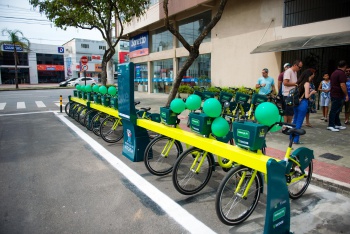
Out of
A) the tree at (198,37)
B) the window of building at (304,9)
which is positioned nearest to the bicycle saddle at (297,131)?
the tree at (198,37)

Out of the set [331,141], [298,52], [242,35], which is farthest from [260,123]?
[242,35]

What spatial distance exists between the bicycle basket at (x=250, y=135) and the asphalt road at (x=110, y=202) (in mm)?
984

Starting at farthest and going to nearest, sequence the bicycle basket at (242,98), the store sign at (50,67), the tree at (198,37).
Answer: the store sign at (50,67) < the tree at (198,37) < the bicycle basket at (242,98)

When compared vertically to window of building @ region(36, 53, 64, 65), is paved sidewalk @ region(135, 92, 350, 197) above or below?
below

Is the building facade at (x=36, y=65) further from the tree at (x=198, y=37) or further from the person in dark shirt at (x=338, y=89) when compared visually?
the person in dark shirt at (x=338, y=89)

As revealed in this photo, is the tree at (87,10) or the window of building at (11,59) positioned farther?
the window of building at (11,59)

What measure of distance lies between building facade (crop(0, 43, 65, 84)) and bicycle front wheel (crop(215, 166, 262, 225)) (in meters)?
53.4

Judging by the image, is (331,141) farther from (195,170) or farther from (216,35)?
(216,35)

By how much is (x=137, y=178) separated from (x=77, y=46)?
55946 millimetres

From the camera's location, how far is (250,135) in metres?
3.02

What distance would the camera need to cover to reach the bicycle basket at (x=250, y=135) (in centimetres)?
300

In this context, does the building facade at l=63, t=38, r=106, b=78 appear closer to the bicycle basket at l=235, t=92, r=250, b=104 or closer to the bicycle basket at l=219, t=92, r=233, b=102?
the bicycle basket at l=219, t=92, r=233, b=102

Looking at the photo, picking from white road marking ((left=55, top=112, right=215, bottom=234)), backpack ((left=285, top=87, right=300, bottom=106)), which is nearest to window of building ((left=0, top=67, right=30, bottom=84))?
white road marking ((left=55, top=112, right=215, bottom=234))

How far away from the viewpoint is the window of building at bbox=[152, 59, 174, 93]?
20.3 m
